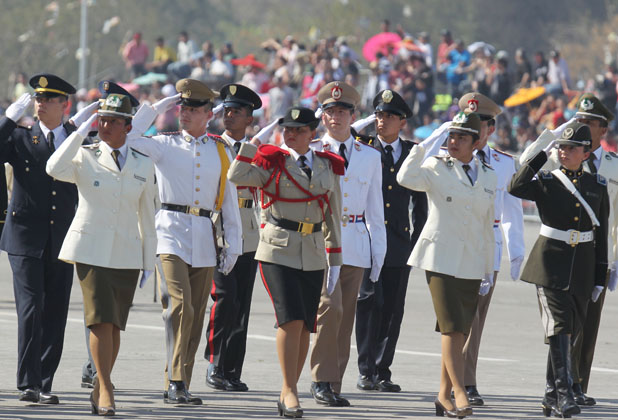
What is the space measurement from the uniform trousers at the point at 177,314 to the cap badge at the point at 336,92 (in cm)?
156

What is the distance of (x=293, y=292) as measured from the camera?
30.9 ft

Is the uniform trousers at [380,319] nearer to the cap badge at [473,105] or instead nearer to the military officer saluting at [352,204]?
the military officer saluting at [352,204]

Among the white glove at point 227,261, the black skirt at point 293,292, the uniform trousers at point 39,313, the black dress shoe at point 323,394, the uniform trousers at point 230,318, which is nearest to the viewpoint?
the black skirt at point 293,292

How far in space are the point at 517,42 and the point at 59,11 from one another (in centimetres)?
2437

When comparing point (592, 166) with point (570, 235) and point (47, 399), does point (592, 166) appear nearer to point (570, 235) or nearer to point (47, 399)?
point (570, 235)

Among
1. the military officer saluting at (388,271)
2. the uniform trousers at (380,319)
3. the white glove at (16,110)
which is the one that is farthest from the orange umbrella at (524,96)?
the white glove at (16,110)

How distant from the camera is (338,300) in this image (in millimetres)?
10250

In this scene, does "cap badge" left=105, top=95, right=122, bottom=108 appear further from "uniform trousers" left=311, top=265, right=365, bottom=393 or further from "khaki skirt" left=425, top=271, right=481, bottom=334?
"khaki skirt" left=425, top=271, right=481, bottom=334

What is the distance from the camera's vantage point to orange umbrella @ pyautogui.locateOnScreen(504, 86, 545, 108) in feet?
98.8

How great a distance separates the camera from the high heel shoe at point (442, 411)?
9414 millimetres

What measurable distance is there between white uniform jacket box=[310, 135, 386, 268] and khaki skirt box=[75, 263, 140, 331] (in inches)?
73.9

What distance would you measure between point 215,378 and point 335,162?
6.73 feet

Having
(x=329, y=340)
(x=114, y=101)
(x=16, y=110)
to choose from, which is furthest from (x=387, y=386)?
(x=16, y=110)

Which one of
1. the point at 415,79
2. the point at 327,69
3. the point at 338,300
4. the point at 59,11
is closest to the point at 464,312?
the point at 338,300
